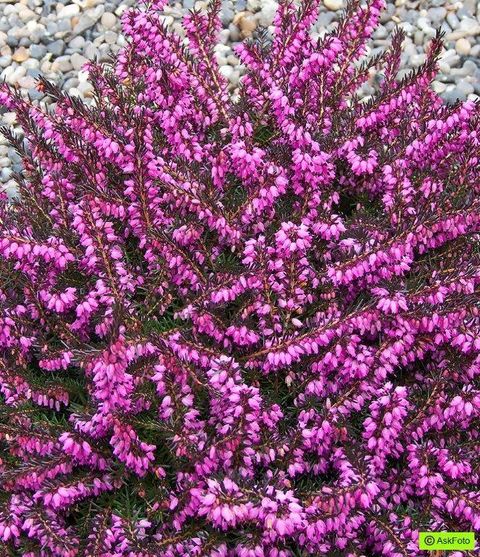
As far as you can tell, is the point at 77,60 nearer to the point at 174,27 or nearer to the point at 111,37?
the point at 111,37

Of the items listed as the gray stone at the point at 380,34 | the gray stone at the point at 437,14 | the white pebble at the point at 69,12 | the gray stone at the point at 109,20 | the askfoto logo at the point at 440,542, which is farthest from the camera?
the white pebble at the point at 69,12

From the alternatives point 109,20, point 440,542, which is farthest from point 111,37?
point 440,542

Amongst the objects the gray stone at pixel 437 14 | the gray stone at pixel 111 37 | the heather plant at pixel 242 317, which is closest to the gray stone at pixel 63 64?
the gray stone at pixel 111 37

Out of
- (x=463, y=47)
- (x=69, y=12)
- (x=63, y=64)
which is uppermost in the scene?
(x=69, y=12)

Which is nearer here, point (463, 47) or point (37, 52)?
point (463, 47)

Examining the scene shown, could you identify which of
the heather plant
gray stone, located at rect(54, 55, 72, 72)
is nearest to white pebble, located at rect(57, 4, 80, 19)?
gray stone, located at rect(54, 55, 72, 72)

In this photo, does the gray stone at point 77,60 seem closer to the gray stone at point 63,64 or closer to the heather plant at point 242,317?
the gray stone at point 63,64

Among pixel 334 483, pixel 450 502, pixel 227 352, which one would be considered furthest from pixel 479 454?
pixel 227 352
